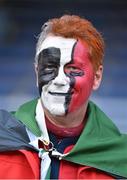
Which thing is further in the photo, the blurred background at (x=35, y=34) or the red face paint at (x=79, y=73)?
the blurred background at (x=35, y=34)

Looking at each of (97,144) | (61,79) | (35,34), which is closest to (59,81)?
(61,79)

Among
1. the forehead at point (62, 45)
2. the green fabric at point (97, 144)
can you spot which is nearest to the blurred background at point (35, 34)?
the green fabric at point (97, 144)

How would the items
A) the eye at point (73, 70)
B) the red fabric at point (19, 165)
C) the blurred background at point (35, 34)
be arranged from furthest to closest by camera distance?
the blurred background at point (35, 34), the eye at point (73, 70), the red fabric at point (19, 165)

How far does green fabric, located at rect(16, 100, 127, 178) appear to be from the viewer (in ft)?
8.71

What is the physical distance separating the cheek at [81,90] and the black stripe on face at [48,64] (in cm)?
9

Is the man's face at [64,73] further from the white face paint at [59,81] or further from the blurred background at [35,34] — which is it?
the blurred background at [35,34]

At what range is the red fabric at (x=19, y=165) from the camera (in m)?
2.58

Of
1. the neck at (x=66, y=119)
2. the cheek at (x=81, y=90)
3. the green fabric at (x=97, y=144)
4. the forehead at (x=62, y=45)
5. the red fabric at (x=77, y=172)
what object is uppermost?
the forehead at (x=62, y=45)

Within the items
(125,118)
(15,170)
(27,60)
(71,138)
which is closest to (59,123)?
(71,138)

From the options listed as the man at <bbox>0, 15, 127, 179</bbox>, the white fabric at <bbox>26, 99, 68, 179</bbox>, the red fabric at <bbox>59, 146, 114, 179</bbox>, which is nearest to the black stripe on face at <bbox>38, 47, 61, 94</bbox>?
the man at <bbox>0, 15, 127, 179</bbox>

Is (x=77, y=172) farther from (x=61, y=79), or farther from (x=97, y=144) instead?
(x=61, y=79)

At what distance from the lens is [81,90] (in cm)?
269

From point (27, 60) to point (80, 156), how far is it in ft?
11.5

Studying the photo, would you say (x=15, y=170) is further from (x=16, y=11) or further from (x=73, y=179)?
(x=16, y=11)
